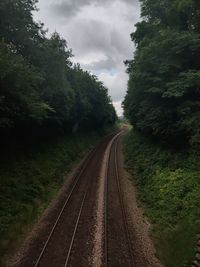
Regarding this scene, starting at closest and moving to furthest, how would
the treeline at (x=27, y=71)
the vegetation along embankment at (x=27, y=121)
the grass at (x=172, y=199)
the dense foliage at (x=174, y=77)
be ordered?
the grass at (x=172, y=199), the vegetation along embankment at (x=27, y=121), the treeline at (x=27, y=71), the dense foliage at (x=174, y=77)

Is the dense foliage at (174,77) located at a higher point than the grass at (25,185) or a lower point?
higher

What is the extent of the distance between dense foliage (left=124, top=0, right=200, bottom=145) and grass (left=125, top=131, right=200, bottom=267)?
1.91 m

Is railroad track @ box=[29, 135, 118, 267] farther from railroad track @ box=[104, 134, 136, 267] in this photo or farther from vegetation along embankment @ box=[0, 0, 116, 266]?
vegetation along embankment @ box=[0, 0, 116, 266]

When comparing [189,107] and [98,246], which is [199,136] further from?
[98,246]

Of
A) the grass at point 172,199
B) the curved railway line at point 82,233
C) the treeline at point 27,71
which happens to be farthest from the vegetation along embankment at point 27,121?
the grass at point 172,199

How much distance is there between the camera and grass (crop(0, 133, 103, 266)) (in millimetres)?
15888

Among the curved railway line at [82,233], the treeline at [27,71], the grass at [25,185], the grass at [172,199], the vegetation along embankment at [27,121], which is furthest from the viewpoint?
the treeline at [27,71]

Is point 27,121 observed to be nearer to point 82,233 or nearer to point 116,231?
point 82,233

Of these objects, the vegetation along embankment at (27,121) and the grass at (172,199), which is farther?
the vegetation along embankment at (27,121)

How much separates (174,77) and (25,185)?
574 inches

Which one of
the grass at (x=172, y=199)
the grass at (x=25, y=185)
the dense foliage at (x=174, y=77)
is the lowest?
the grass at (x=172, y=199)

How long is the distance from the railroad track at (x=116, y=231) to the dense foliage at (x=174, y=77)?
21.2 ft

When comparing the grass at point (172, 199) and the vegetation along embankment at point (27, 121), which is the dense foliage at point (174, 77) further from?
the vegetation along embankment at point (27, 121)

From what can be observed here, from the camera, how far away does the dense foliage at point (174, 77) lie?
23.0 metres
